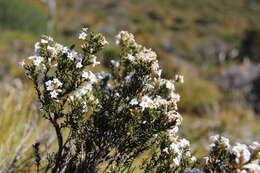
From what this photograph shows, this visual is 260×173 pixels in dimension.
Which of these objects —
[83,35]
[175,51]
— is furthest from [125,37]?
[175,51]

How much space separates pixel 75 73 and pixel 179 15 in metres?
50.9

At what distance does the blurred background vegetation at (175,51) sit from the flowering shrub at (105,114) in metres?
0.56

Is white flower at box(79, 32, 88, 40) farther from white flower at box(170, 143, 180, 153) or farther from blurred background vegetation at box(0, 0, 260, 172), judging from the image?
white flower at box(170, 143, 180, 153)

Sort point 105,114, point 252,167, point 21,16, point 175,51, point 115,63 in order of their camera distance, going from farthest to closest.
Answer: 1. point 175,51
2. point 21,16
3. point 115,63
4. point 105,114
5. point 252,167

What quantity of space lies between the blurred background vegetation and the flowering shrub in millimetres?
556

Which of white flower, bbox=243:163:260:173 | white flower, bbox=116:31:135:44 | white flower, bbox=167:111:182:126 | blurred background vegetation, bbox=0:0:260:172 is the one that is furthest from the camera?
blurred background vegetation, bbox=0:0:260:172

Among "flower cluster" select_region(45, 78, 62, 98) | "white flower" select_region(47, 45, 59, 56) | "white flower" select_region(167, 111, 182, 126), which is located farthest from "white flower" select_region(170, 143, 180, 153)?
"white flower" select_region(47, 45, 59, 56)

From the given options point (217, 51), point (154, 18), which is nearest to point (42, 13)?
point (217, 51)

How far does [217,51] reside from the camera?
37594mm

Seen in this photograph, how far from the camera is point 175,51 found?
36.4 metres

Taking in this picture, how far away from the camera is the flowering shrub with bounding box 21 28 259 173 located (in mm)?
1919

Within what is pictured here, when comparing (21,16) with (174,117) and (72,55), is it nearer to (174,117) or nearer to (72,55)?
(72,55)

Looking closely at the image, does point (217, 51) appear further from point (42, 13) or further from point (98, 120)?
point (98, 120)

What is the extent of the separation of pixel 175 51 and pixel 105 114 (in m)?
34.8
